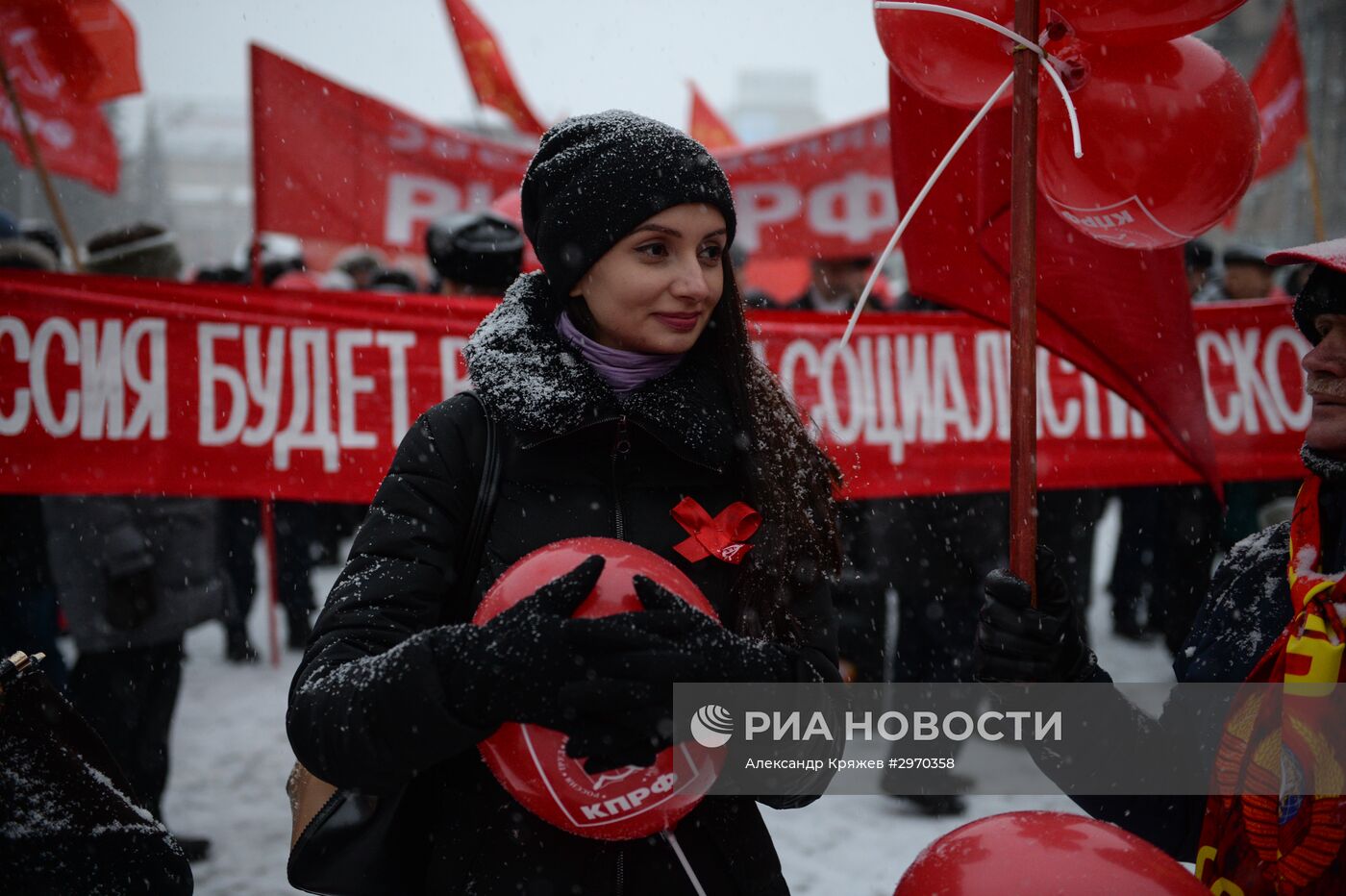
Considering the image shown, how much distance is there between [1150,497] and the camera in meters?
6.46

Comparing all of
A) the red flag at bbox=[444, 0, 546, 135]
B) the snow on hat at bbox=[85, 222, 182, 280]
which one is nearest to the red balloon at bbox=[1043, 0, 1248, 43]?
the snow on hat at bbox=[85, 222, 182, 280]

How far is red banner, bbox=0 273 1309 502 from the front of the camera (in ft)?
13.8

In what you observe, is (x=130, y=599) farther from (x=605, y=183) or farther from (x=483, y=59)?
(x=483, y=59)

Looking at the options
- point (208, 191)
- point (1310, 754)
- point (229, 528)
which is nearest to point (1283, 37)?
point (1310, 754)

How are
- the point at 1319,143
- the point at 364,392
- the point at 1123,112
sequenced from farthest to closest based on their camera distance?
the point at 1319,143 → the point at 364,392 → the point at 1123,112

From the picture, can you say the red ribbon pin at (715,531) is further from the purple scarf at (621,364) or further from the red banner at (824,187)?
the red banner at (824,187)

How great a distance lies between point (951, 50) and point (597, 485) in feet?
3.14

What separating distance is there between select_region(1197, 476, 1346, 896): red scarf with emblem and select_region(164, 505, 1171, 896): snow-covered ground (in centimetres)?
221

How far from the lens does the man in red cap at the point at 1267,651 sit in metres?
1.60

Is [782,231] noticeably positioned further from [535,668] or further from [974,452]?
[535,668]

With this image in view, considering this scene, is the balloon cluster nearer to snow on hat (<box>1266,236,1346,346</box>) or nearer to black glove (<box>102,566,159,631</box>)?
snow on hat (<box>1266,236,1346,346</box>)

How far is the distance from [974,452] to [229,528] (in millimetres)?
4898

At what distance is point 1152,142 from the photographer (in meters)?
1.89

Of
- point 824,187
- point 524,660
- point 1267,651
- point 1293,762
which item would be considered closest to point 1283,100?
point 824,187
